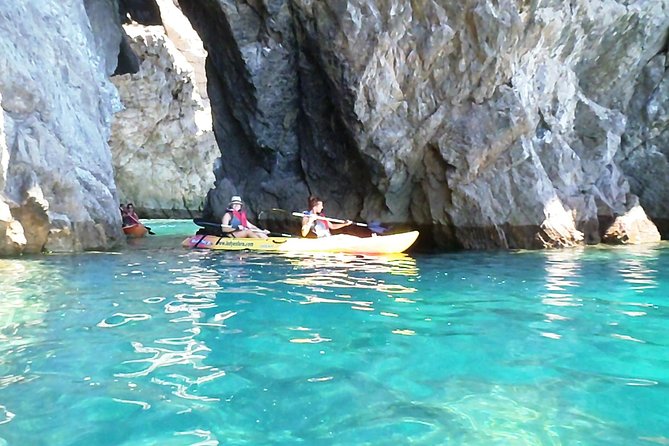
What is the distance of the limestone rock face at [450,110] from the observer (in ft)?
39.9

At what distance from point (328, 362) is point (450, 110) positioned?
10.1 metres

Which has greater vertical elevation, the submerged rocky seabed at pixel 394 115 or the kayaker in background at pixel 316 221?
the submerged rocky seabed at pixel 394 115

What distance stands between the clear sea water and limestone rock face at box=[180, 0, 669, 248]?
19.5 feet

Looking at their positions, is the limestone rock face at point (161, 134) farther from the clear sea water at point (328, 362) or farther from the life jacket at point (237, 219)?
the clear sea water at point (328, 362)

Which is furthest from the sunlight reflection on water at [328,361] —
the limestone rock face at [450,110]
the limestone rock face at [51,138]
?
the limestone rock face at [450,110]

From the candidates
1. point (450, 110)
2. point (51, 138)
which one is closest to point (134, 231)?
point (51, 138)

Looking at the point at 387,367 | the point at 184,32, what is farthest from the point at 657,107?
the point at 184,32

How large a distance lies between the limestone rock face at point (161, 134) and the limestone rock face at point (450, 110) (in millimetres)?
14451

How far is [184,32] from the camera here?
35.6 m

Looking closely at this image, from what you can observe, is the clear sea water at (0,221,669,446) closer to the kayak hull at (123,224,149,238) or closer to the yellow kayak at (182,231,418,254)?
the yellow kayak at (182,231,418,254)

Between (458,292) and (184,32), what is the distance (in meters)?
33.7

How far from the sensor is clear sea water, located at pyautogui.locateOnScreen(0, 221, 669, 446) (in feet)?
8.18

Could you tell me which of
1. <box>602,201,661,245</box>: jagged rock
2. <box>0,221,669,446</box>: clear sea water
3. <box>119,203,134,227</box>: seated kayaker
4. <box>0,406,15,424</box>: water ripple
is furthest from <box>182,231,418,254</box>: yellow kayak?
<box>0,406,15,424</box>: water ripple

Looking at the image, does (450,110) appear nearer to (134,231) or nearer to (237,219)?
(237,219)
